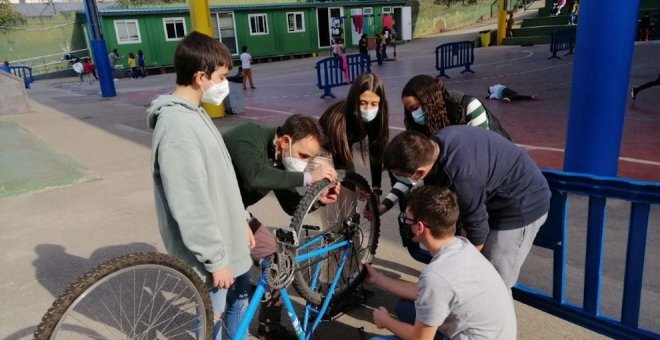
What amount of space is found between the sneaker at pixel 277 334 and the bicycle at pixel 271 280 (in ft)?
0.55

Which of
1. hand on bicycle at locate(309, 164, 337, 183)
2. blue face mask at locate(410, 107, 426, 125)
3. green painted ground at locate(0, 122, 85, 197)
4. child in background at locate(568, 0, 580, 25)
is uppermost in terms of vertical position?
child in background at locate(568, 0, 580, 25)

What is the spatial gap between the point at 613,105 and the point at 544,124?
3750 millimetres

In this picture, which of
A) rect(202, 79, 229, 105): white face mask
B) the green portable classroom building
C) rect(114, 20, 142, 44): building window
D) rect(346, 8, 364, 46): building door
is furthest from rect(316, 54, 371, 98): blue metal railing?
rect(346, 8, 364, 46): building door

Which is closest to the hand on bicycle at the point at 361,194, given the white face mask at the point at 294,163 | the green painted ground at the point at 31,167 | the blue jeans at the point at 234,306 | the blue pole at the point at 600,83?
the white face mask at the point at 294,163

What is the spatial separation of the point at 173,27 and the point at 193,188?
2661cm

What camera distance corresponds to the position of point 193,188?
1778mm

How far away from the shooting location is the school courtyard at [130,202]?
3.01 meters

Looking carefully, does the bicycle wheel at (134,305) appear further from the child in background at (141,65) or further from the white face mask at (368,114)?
the child in background at (141,65)

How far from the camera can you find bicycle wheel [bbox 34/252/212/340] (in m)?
1.52

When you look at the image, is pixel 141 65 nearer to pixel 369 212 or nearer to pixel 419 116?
pixel 369 212

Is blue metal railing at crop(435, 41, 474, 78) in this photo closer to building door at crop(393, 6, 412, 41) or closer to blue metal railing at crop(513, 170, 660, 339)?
blue metal railing at crop(513, 170, 660, 339)

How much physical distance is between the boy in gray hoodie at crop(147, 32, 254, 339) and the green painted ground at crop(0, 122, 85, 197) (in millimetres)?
4840

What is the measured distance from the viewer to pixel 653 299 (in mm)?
2775

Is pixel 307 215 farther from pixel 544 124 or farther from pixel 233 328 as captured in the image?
pixel 544 124
